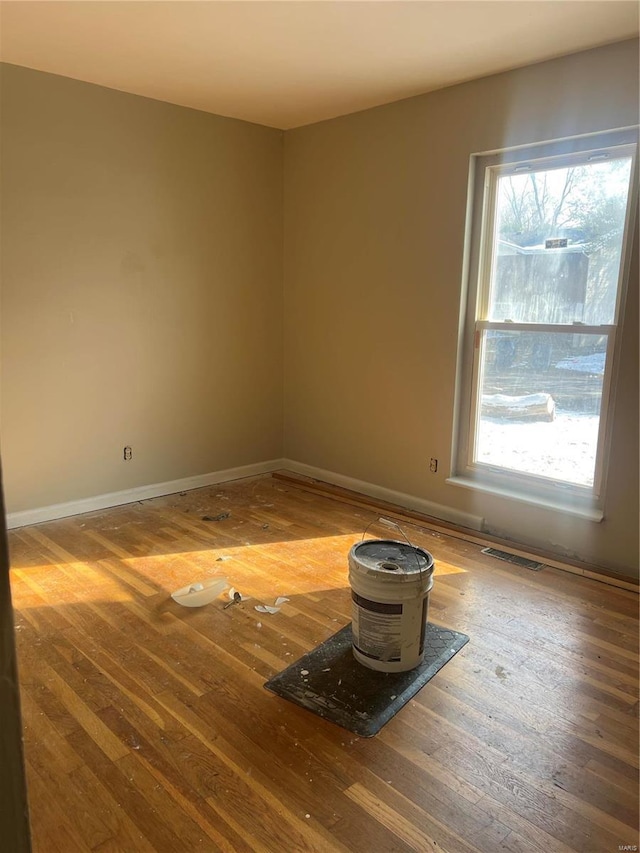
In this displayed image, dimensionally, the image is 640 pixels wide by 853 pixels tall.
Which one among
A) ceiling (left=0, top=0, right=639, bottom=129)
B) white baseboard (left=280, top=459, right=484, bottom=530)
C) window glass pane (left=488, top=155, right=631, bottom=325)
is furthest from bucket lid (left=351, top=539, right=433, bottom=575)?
ceiling (left=0, top=0, right=639, bottom=129)

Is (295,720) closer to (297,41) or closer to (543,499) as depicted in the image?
(543,499)

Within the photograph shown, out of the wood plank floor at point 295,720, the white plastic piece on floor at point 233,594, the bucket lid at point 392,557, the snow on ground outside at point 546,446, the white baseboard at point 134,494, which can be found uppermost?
the snow on ground outside at point 546,446

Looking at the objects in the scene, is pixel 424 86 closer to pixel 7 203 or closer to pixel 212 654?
pixel 7 203

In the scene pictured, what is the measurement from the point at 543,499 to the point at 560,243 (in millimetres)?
1462

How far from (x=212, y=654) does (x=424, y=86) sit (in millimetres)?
3397

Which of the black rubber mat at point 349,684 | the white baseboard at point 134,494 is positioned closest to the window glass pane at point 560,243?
the black rubber mat at point 349,684

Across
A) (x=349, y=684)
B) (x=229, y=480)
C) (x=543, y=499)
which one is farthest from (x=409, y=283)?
(x=349, y=684)

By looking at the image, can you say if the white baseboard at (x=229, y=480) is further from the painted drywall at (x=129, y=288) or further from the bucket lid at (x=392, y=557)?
the bucket lid at (x=392, y=557)

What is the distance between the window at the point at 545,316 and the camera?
3186mm

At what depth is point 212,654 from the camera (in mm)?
2529

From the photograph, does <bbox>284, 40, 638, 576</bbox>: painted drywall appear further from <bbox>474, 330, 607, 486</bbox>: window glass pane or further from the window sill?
<bbox>474, 330, 607, 486</bbox>: window glass pane

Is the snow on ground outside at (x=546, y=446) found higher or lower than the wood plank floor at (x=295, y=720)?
higher

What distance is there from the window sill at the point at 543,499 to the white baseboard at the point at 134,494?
177 centimetres

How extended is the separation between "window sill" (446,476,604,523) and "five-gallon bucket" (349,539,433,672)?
139 cm
